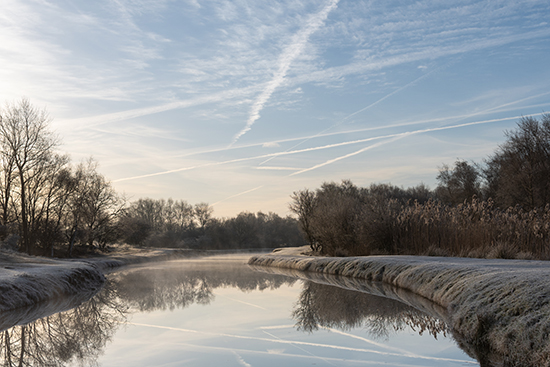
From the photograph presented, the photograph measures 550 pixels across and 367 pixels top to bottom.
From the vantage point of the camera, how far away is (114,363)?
236 inches

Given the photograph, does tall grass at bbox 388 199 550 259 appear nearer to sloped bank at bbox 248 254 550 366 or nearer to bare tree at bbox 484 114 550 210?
sloped bank at bbox 248 254 550 366

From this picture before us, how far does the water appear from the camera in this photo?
6.15 metres

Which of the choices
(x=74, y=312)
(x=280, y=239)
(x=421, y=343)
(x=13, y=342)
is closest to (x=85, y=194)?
(x=74, y=312)

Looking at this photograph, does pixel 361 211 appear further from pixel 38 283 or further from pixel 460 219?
pixel 38 283

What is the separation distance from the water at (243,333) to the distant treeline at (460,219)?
6.61m

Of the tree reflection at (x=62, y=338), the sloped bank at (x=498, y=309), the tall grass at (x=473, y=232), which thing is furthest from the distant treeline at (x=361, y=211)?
the tree reflection at (x=62, y=338)

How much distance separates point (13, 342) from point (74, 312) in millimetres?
3492

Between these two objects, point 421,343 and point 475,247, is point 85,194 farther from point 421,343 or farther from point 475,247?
point 421,343

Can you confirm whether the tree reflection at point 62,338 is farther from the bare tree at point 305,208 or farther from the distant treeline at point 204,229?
the distant treeline at point 204,229

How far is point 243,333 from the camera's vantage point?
794cm

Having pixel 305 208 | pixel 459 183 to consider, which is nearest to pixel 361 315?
pixel 305 208

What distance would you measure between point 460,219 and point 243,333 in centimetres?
1504

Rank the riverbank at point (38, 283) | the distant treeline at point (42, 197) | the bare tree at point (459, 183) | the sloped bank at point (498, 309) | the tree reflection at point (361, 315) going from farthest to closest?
the bare tree at point (459, 183) → the distant treeline at point (42, 197) → the riverbank at point (38, 283) → the tree reflection at point (361, 315) → the sloped bank at point (498, 309)

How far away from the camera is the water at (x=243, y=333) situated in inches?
242
